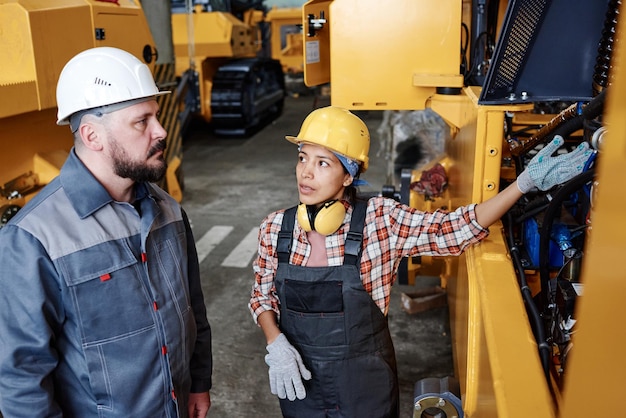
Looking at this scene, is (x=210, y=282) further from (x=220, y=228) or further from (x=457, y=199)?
(x=457, y=199)

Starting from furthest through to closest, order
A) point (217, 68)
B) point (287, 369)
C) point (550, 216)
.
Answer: point (217, 68) < point (287, 369) < point (550, 216)

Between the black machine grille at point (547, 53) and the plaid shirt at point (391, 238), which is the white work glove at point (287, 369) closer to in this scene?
the plaid shirt at point (391, 238)

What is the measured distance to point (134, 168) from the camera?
1587 mm

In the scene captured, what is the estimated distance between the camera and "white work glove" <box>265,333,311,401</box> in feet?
6.02

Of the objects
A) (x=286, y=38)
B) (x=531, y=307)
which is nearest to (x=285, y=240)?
(x=531, y=307)

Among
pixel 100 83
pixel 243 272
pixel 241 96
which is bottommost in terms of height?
pixel 243 272

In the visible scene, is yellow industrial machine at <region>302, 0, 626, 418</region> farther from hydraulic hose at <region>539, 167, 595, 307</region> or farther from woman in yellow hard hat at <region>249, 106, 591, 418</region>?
woman in yellow hard hat at <region>249, 106, 591, 418</region>

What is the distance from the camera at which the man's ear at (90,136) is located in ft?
5.09

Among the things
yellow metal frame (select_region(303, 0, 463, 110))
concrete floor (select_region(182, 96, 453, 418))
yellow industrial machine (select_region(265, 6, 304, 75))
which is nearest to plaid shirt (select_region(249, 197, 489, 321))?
yellow metal frame (select_region(303, 0, 463, 110))

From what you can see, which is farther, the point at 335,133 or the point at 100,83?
the point at 335,133

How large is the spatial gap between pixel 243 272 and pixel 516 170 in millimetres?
2651

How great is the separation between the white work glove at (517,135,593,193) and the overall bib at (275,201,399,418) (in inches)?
20.9

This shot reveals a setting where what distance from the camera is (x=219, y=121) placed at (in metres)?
9.65

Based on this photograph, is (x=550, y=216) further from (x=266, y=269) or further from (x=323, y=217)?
(x=266, y=269)
